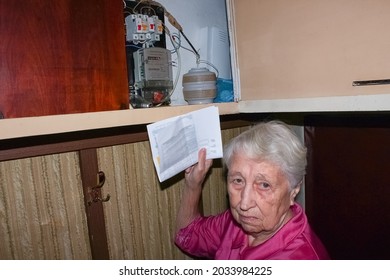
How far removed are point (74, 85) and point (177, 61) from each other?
0.54 metres

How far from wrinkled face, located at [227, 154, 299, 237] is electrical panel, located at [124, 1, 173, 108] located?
Result: 352mm

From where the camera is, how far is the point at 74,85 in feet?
2.26

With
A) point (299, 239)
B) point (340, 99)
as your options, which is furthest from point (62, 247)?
point (340, 99)

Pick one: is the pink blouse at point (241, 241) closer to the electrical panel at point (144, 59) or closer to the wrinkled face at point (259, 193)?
the wrinkled face at point (259, 193)

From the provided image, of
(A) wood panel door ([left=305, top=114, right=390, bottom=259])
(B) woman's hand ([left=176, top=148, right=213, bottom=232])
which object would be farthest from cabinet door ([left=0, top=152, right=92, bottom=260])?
(A) wood panel door ([left=305, top=114, right=390, bottom=259])

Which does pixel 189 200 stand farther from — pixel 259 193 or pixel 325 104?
pixel 325 104

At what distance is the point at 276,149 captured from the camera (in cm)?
93

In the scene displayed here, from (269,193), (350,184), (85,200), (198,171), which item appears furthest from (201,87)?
(350,184)

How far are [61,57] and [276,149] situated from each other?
0.66 m

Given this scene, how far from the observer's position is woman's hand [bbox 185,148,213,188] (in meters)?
1.05

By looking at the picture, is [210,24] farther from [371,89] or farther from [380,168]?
[380,168]
